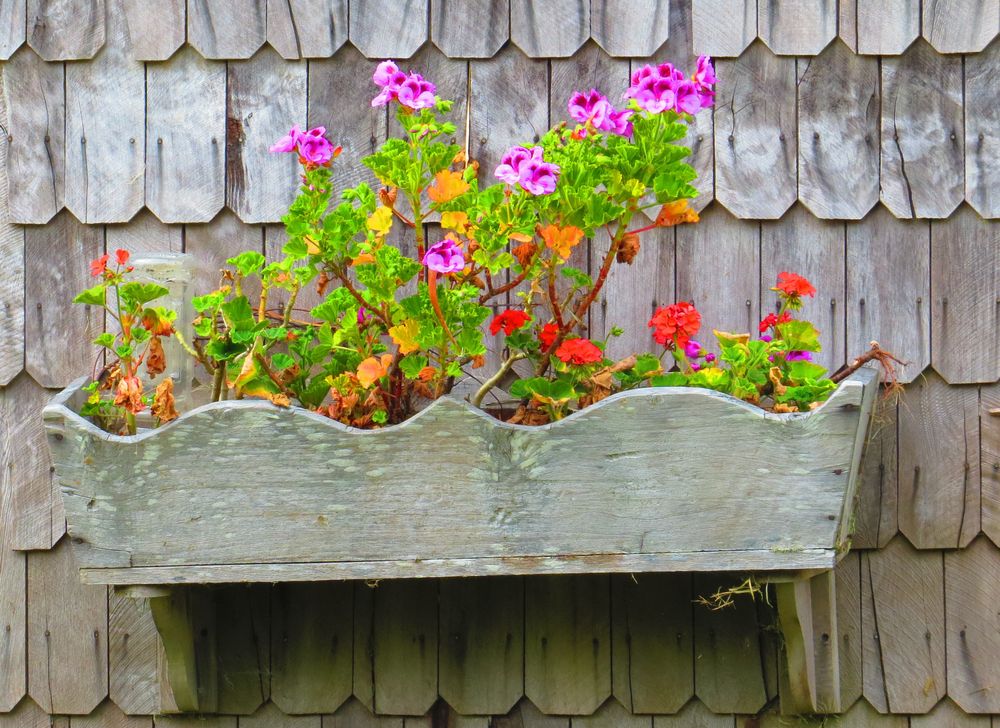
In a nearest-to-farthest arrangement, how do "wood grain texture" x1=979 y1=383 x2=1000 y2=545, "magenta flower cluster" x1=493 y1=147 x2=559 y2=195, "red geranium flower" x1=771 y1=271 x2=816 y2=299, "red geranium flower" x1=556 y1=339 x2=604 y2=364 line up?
"magenta flower cluster" x1=493 y1=147 x2=559 y2=195, "red geranium flower" x1=556 y1=339 x2=604 y2=364, "red geranium flower" x1=771 y1=271 x2=816 y2=299, "wood grain texture" x1=979 y1=383 x2=1000 y2=545

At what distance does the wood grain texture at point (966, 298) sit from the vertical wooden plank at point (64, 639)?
5.03 feet

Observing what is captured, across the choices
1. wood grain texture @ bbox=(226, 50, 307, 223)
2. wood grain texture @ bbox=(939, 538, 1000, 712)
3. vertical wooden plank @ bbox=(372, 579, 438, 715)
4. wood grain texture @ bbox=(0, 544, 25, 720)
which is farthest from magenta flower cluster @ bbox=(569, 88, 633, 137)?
wood grain texture @ bbox=(0, 544, 25, 720)

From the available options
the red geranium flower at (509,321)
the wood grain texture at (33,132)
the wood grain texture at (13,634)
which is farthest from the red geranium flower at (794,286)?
the wood grain texture at (13,634)

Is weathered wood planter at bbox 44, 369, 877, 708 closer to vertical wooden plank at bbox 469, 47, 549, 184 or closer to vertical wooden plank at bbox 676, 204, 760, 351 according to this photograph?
vertical wooden plank at bbox 676, 204, 760, 351

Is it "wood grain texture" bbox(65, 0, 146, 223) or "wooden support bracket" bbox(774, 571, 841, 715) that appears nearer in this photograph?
"wooden support bracket" bbox(774, 571, 841, 715)

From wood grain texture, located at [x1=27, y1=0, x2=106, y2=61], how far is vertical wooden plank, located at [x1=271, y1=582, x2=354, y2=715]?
102 centimetres

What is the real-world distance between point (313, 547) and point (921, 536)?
1040 mm

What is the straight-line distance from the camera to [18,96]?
6.77ft

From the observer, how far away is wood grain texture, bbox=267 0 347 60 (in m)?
2.04

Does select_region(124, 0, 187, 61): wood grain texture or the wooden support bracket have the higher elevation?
select_region(124, 0, 187, 61): wood grain texture

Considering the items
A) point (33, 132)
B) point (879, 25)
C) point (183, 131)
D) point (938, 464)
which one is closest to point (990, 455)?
point (938, 464)

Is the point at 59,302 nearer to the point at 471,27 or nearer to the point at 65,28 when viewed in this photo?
the point at 65,28

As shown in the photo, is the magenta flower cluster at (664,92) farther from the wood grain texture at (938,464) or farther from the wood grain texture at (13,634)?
the wood grain texture at (13,634)

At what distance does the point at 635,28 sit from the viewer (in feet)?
6.58
